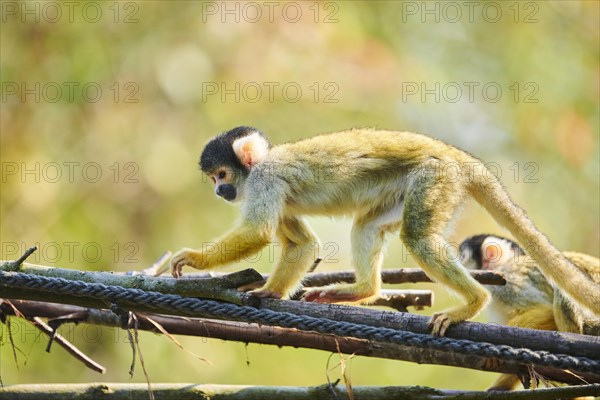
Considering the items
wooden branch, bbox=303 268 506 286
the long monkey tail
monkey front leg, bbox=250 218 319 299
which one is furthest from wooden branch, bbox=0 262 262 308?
the long monkey tail

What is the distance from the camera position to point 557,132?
12.2m

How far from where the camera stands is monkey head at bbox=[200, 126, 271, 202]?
17.7ft

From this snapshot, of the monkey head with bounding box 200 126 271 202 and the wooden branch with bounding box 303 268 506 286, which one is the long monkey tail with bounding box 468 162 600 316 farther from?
the monkey head with bounding box 200 126 271 202

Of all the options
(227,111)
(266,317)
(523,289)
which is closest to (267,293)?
(266,317)

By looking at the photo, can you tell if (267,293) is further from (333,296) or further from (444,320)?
(444,320)

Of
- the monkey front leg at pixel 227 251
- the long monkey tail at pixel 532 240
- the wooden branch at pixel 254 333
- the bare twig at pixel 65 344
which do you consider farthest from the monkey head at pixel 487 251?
the bare twig at pixel 65 344

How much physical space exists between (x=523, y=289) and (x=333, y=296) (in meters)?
2.29

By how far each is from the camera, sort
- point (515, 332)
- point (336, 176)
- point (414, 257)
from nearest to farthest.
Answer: point (515, 332), point (414, 257), point (336, 176)

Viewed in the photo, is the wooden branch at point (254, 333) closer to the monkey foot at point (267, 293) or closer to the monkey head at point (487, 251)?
the monkey foot at point (267, 293)

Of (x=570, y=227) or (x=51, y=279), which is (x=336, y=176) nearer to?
(x=51, y=279)

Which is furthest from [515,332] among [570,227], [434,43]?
[434,43]

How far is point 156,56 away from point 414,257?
28.5ft

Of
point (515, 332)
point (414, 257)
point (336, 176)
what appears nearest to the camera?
point (515, 332)

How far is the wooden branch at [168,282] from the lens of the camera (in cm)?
405
